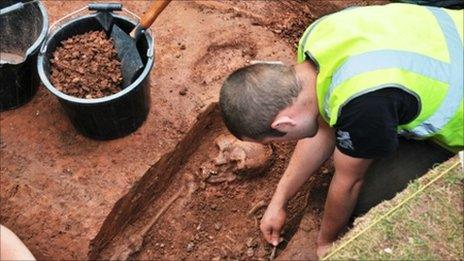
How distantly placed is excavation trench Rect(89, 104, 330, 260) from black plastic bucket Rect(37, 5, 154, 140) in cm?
30

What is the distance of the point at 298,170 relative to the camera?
3.17 m

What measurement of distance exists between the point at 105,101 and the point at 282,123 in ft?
3.41

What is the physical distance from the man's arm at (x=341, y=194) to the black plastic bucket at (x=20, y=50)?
173 centimetres

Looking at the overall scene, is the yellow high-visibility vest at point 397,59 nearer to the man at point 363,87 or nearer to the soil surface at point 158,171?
the man at point 363,87

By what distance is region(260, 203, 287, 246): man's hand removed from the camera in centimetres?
321

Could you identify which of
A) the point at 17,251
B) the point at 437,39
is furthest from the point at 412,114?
the point at 17,251

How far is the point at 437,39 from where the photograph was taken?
255cm

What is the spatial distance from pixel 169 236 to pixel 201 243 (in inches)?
7.6

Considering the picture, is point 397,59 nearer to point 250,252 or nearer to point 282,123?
point 282,123

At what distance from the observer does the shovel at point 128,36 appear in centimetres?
327

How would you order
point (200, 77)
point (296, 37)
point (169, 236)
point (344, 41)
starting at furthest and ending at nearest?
point (296, 37)
point (200, 77)
point (169, 236)
point (344, 41)

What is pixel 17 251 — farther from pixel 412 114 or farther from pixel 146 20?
pixel 412 114

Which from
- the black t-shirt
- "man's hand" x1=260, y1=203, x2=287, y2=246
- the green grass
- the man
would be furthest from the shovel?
the green grass

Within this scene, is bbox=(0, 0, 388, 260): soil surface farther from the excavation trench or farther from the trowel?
the trowel
